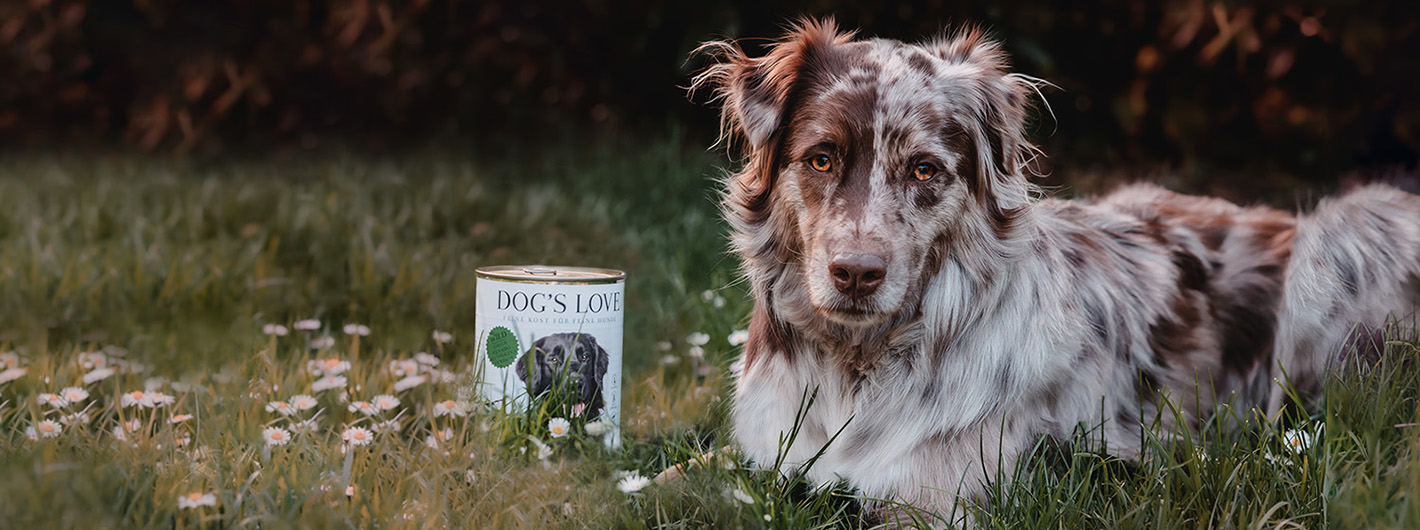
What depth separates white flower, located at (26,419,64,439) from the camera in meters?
2.86

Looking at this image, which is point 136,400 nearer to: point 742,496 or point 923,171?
point 742,496

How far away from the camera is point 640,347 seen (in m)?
4.42

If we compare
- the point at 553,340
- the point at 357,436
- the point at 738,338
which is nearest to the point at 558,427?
the point at 553,340

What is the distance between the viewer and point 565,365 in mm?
3023

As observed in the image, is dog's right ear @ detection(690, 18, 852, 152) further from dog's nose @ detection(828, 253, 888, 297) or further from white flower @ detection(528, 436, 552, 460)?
white flower @ detection(528, 436, 552, 460)

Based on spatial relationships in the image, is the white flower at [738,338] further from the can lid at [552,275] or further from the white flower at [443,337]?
the white flower at [443,337]

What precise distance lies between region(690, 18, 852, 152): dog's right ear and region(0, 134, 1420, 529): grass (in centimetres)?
82

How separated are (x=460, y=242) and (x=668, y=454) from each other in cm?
290

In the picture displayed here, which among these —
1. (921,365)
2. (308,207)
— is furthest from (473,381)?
(308,207)

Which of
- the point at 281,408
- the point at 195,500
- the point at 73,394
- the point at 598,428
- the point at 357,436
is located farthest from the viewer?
the point at 73,394

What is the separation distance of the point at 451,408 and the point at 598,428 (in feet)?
1.52

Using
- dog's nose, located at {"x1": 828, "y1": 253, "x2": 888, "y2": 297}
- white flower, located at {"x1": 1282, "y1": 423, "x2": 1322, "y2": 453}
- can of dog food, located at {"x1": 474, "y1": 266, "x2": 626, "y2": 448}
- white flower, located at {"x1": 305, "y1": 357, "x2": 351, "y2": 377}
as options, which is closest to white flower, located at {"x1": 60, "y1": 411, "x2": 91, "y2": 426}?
white flower, located at {"x1": 305, "y1": 357, "x2": 351, "y2": 377}

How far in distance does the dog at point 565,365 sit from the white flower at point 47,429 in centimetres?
117

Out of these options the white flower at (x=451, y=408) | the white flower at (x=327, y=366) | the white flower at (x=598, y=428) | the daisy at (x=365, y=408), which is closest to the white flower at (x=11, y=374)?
the white flower at (x=327, y=366)
